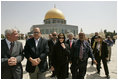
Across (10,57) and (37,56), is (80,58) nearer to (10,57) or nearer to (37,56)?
(37,56)

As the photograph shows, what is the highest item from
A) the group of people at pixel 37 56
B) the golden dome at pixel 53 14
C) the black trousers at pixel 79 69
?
the golden dome at pixel 53 14

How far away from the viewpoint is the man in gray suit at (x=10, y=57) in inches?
94.0

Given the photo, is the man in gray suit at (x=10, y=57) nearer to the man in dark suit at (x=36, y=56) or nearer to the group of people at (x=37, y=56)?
the group of people at (x=37, y=56)

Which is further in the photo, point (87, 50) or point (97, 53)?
point (97, 53)

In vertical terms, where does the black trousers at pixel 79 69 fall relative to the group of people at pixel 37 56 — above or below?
below

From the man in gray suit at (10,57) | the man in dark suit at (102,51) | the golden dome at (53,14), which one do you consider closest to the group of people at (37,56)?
the man in gray suit at (10,57)

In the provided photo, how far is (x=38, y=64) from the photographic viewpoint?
281 cm

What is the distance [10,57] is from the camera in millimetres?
2445

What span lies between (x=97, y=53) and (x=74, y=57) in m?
1.80

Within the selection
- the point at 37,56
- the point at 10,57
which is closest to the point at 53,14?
the point at 37,56

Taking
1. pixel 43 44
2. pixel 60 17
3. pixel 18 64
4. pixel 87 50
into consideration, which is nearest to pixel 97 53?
pixel 87 50

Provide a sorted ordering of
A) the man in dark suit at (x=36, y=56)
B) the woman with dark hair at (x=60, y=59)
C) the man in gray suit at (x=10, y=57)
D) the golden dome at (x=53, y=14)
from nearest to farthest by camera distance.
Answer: the man in gray suit at (x=10, y=57), the man in dark suit at (x=36, y=56), the woman with dark hair at (x=60, y=59), the golden dome at (x=53, y=14)

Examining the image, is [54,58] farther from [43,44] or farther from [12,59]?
[12,59]

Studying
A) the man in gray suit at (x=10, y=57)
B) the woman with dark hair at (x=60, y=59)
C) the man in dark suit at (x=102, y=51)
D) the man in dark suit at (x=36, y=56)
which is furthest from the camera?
the man in dark suit at (x=102, y=51)
